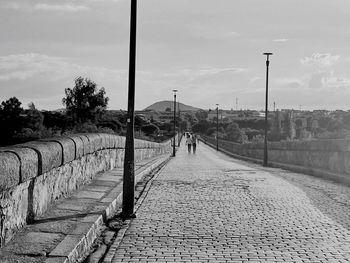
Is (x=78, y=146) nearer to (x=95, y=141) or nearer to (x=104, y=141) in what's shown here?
(x=95, y=141)

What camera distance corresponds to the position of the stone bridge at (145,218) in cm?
642

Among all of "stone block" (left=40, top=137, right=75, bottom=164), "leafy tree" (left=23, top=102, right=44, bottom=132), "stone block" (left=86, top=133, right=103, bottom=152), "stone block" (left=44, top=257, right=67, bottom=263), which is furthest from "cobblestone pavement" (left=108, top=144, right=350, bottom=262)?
"leafy tree" (left=23, top=102, right=44, bottom=132)

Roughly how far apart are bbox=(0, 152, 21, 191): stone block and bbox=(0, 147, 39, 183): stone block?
147mm

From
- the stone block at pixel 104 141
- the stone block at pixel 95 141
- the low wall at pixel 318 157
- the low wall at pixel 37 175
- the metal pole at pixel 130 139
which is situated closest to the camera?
the low wall at pixel 37 175

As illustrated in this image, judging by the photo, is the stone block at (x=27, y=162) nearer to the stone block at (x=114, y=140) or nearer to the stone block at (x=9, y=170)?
the stone block at (x=9, y=170)

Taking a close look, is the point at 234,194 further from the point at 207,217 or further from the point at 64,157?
the point at 64,157

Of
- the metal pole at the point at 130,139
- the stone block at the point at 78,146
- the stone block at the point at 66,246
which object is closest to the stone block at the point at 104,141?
the stone block at the point at 78,146

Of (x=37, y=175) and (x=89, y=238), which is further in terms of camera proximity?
(x=37, y=175)

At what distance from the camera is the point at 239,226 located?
8672mm

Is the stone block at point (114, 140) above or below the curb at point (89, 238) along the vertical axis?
above

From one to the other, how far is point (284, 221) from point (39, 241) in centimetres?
446

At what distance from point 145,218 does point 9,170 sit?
3763mm

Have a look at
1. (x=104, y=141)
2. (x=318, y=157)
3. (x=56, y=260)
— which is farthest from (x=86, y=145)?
(x=318, y=157)

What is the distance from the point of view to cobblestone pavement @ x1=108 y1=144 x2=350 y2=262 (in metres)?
6.73
